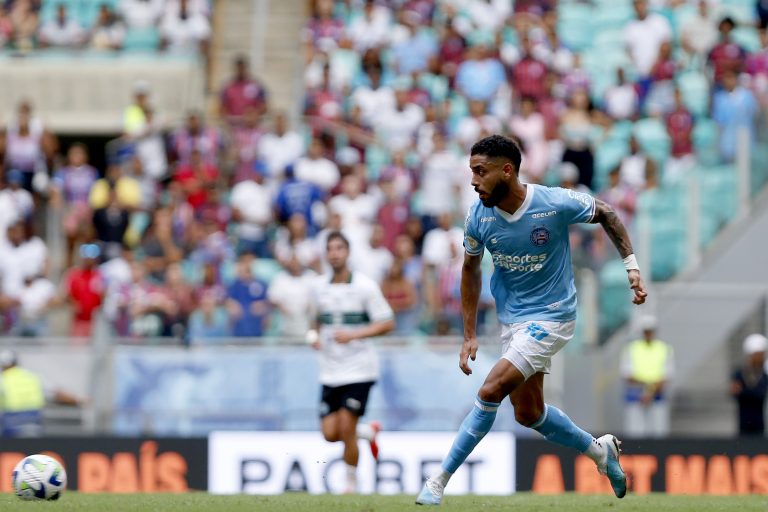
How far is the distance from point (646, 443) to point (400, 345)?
2904 mm

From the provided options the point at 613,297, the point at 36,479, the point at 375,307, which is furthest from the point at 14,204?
the point at 36,479

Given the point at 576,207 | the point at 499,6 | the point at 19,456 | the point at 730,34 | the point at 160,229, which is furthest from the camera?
the point at 499,6

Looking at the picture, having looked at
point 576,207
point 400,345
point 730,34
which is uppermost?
point 730,34

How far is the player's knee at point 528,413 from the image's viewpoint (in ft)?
37.0

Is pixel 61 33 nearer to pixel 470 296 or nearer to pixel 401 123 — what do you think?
pixel 401 123

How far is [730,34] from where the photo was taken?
77.7 ft

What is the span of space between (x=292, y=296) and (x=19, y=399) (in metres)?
3.28

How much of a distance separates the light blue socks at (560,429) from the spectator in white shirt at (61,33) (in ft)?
54.1

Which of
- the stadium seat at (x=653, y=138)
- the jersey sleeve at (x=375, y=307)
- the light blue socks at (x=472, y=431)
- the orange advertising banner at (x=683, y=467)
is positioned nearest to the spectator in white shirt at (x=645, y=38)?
the stadium seat at (x=653, y=138)

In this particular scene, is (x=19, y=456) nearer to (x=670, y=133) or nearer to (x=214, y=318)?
(x=214, y=318)

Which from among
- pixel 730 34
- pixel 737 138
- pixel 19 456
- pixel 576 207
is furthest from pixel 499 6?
pixel 576 207

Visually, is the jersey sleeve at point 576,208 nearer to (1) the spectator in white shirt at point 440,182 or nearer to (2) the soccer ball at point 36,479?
(2) the soccer ball at point 36,479

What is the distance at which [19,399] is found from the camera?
18484mm

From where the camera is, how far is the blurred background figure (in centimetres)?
1858
